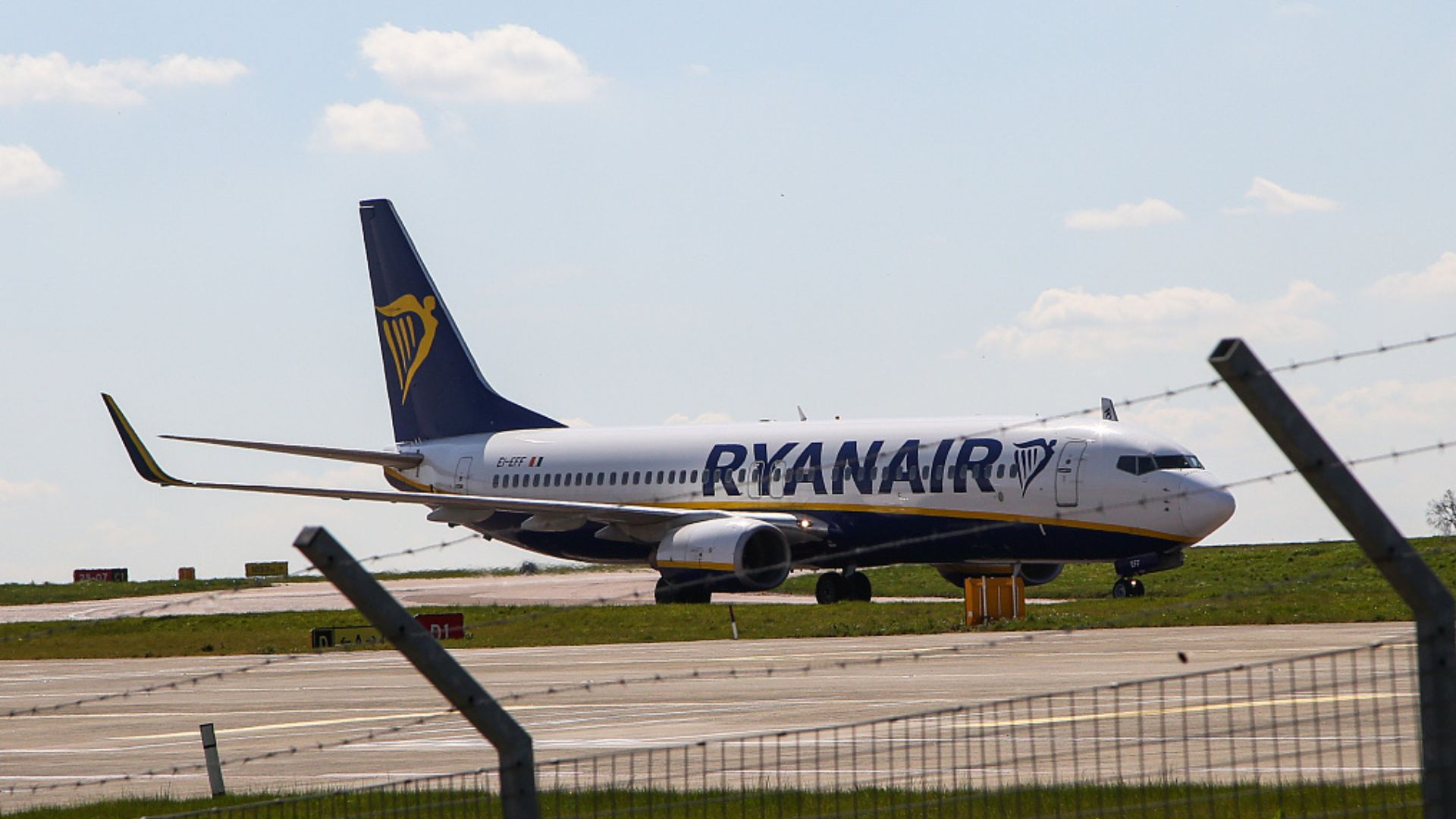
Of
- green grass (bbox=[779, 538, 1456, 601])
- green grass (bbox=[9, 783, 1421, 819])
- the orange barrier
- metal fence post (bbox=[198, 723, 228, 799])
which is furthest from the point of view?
green grass (bbox=[779, 538, 1456, 601])

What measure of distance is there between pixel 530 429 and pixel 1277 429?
39053 mm

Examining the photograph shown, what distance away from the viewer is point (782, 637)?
88.3 ft

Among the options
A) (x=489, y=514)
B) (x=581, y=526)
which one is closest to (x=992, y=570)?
(x=581, y=526)

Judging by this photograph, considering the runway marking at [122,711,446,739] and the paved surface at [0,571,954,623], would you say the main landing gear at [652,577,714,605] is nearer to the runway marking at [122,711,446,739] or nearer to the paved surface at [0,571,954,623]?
the paved surface at [0,571,954,623]

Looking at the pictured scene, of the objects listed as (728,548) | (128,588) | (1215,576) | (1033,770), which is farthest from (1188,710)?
(128,588)

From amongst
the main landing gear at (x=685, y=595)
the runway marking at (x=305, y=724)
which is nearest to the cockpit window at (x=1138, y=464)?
the main landing gear at (x=685, y=595)

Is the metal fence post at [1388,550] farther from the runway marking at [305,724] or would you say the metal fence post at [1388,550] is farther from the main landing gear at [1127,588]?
the main landing gear at [1127,588]

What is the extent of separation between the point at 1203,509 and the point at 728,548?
8.29m

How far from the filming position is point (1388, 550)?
5.91 metres

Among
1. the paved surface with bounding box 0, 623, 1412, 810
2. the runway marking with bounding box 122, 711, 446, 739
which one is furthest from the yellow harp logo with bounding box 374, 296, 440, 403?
the runway marking with bounding box 122, 711, 446, 739

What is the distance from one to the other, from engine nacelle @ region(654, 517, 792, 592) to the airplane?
4 cm

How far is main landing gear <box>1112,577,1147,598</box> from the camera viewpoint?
33.8m

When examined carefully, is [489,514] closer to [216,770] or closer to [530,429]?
[530,429]

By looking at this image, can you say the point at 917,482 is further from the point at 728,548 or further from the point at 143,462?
the point at 143,462
